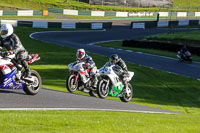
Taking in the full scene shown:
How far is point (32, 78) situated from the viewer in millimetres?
11828

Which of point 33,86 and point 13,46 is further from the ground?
point 13,46

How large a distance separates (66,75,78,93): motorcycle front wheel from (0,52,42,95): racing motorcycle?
8.10 feet

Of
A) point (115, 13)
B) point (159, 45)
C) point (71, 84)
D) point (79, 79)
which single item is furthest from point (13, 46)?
point (115, 13)

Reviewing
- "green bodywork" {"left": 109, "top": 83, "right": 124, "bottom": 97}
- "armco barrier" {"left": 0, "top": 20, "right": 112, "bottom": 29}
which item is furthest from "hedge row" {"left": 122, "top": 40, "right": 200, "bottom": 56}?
"green bodywork" {"left": 109, "top": 83, "right": 124, "bottom": 97}

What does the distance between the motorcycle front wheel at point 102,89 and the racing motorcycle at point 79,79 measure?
2.87 feet

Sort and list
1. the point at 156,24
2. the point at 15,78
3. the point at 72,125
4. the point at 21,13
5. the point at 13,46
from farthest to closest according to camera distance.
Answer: the point at 156,24
the point at 21,13
the point at 15,78
the point at 13,46
the point at 72,125

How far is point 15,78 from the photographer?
37.8 ft

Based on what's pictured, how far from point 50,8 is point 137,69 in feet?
143

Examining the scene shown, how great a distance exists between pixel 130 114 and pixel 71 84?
357 centimetres

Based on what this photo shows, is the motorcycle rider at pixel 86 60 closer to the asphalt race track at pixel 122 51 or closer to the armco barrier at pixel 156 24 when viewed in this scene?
the asphalt race track at pixel 122 51

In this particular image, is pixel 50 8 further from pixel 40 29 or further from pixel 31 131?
pixel 31 131

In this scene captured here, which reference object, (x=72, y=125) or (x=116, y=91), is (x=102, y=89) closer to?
(x=116, y=91)

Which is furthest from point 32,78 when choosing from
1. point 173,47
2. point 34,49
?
point 173,47

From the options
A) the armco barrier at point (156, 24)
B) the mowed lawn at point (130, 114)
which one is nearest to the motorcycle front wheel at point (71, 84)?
the mowed lawn at point (130, 114)
